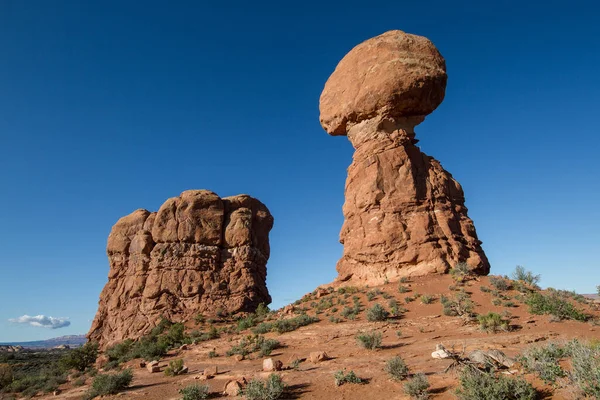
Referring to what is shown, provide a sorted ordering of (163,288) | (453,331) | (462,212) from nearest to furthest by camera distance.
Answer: (453,331) → (462,212) → (163,288)

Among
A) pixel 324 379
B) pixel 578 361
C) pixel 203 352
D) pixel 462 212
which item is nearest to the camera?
pixel 578 361

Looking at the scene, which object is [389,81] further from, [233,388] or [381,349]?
[233,388]

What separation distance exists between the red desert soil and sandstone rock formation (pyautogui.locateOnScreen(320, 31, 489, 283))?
2.31 m

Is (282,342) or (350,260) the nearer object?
(282,342)

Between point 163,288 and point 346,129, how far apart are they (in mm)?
21910

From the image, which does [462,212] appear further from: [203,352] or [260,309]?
[203,352]

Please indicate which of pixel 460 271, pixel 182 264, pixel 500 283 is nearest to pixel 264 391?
pixel 460 271

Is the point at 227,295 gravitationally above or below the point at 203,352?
above

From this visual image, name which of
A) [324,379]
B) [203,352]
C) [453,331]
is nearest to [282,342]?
[203,352]

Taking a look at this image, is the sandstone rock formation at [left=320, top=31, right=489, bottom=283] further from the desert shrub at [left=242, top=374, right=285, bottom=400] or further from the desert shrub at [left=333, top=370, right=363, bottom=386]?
the desert shrub at [left=242, top=374, right=285, bottom=400]

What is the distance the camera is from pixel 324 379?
10.5m

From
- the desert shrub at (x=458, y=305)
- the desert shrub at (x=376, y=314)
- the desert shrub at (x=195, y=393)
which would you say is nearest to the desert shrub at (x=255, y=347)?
the desert shrub at (x=376, y=314)

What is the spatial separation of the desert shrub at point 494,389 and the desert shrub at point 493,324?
777 cm

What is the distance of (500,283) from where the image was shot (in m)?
19.7
